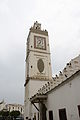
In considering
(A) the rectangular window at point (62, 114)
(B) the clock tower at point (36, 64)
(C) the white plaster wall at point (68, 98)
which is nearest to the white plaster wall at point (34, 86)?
(B) the clock tower at point (36, 64)

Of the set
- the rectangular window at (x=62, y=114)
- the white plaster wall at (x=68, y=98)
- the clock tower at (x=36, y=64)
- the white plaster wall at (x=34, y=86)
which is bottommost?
the rectangular window at (x=62, y=114)

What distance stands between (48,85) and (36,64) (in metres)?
12.0

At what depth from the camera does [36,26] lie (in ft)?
111

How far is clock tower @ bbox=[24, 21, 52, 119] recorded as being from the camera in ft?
81.4

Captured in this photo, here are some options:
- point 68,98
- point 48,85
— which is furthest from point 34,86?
point 68,98

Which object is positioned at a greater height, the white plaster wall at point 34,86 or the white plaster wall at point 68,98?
the white plaster wall at point 34,86

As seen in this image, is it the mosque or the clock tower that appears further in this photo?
the clock tower

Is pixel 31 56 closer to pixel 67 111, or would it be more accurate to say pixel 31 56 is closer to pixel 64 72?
pixel 64 72

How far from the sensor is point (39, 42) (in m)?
30.3

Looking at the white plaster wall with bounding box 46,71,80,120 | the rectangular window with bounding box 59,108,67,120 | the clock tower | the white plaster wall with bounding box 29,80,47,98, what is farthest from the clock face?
the rectangular window with bounding box 59,108,67,120

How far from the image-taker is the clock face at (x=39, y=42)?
29.7 metres

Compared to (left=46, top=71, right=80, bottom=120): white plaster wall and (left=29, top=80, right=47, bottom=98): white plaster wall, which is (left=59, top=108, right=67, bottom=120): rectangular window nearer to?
(left=46, top=71, right=80, bottom=120): white plaster wall

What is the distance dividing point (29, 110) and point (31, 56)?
394 inches

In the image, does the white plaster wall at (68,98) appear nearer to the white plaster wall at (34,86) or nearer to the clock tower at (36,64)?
the white plaster wall at (34,86)
